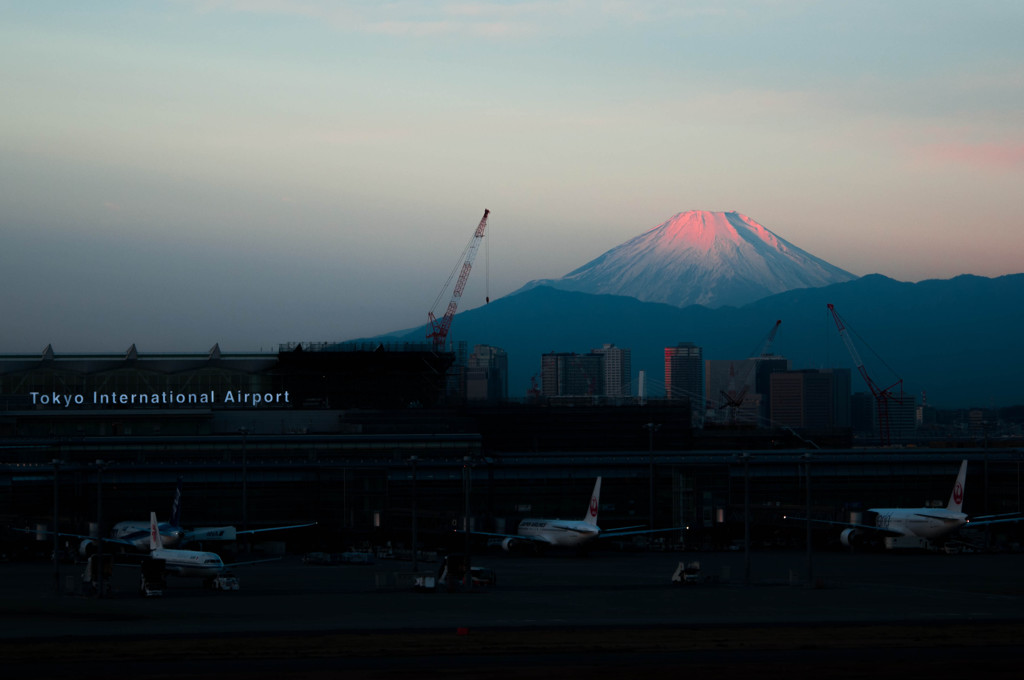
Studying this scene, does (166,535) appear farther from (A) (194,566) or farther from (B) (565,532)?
(B) (565,532)

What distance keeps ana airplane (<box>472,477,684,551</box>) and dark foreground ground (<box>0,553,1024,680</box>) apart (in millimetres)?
19955

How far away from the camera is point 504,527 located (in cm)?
13075

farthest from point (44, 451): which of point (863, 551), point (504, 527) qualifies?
point (863, 551)

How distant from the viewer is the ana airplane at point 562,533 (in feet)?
379

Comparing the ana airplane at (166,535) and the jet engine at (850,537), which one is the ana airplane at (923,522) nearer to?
the jet engine at (850,537)

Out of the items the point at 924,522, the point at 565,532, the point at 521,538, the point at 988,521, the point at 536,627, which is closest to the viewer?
the point at 536,627

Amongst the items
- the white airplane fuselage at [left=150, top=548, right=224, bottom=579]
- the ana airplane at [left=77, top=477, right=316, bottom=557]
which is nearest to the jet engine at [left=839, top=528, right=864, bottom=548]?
the ana airplane at [left=77, top=477, right=316, bottom=557]

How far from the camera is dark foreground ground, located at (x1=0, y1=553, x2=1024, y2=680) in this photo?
50.1m

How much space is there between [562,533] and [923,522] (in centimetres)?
3741

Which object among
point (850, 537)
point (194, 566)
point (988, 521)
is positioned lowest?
point (850, 537)

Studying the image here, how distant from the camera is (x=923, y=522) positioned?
11981 cm

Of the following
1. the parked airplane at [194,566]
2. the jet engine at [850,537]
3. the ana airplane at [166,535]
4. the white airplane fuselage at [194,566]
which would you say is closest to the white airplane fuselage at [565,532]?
the jet engine at [850,537]

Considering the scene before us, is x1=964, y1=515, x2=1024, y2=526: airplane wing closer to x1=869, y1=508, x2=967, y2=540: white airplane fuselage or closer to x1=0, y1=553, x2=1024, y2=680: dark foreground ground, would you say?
x1=869, y1=508, x2=967, y2=540: white airplane fuselage

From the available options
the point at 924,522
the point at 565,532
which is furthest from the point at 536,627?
the point at 924,522
